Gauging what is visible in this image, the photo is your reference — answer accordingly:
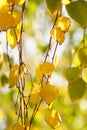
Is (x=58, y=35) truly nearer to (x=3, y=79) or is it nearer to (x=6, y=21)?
(x=6, y=21)

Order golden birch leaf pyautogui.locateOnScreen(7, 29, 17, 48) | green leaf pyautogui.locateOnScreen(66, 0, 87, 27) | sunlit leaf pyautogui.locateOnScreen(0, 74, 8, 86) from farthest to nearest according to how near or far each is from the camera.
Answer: sunlit leaf pyautogui.locateOnScreen(0, 74, 8, 86)
golden birch leaf pyautogui.locateOnScreen(7, 29, 17, 48)
green leaf pyautogui.locateOnScreen(66, 0, 87, 27)

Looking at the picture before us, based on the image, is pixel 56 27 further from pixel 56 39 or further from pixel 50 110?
pixel 50 110

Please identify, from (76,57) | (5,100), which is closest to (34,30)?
Result: (5,100)

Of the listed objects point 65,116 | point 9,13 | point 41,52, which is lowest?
point 65,116

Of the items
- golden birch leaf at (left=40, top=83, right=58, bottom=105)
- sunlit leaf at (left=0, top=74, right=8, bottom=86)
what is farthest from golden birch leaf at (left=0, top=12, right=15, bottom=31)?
sunlit leaf at (left=0, top=74, right=8, bottom=86)

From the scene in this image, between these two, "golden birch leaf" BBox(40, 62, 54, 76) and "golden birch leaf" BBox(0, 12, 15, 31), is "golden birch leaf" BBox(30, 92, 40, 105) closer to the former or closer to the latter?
"golden birch leaf" BBox(40, 62, 54, 76)

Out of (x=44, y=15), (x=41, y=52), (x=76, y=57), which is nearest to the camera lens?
(x=76, y=57)

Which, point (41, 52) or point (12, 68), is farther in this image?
point (41, 52)

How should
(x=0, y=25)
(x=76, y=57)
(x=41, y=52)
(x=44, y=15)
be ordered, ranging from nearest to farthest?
1. (x=0, y=25)
2. (x=76, y=57)
3. (x=41, y=52)
4. (x=44, y=15)
